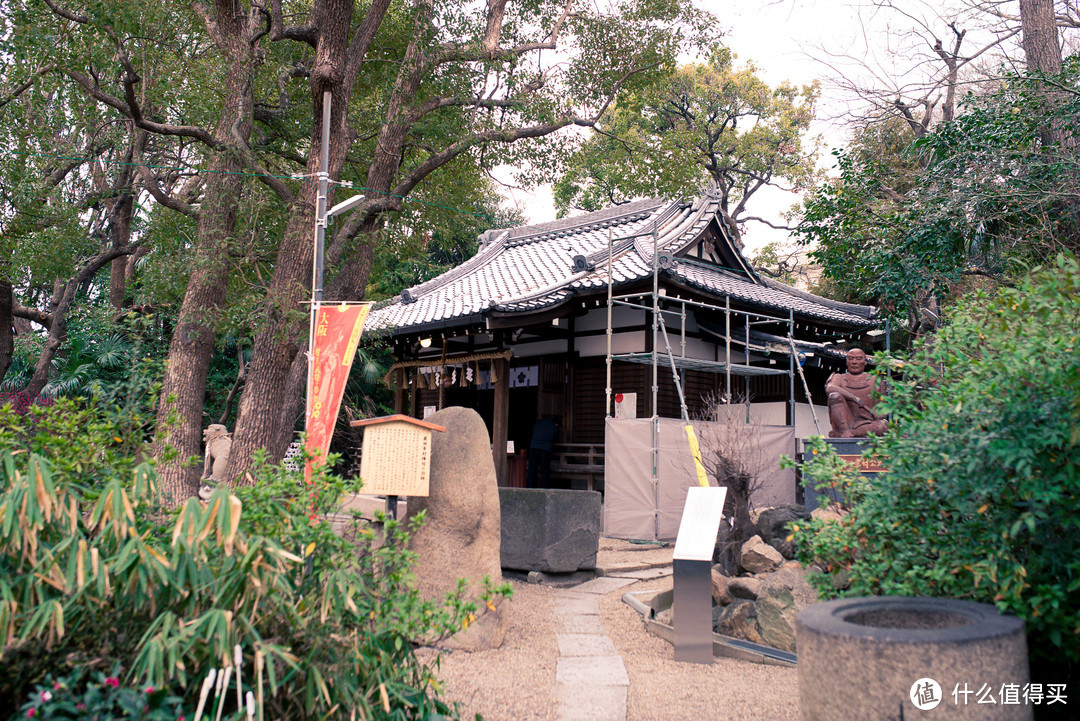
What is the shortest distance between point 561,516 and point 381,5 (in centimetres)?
678

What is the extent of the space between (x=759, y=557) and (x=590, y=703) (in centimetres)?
293

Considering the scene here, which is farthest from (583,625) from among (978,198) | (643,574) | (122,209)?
(122,209)

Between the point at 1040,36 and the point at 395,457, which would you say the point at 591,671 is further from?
the point at 1040,36

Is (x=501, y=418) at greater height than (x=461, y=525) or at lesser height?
greater

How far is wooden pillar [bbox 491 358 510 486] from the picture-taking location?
1306 cm

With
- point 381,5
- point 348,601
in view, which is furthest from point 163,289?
point 348,601

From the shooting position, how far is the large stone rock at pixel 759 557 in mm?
6797

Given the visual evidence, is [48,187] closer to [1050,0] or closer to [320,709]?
[320,709]

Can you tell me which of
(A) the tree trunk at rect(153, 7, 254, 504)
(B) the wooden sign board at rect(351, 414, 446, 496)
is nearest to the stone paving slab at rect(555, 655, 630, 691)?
(B) the wooden sign board at rect(351, 414, 446, 496)

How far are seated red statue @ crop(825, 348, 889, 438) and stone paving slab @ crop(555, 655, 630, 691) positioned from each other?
4718 mm

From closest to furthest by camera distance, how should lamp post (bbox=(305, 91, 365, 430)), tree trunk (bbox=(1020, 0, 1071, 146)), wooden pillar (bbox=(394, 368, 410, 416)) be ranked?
lamp post (bbox=(305, 91, 365, 430))
tree trunk (bbox=(1020, 0, 1071, 146))
wooden pillar (bbox=(394, 368, 410, 416))

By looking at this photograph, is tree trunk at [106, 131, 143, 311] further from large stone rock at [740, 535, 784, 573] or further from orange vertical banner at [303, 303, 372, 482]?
large stone rock at [740, 535, 784, 573]

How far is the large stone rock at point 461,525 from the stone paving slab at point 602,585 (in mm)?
1523

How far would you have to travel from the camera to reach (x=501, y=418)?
13320mm
